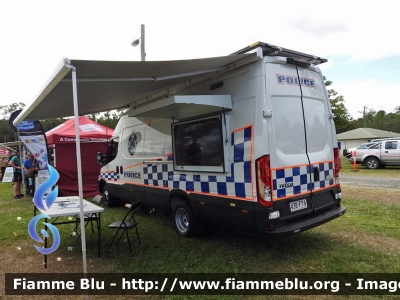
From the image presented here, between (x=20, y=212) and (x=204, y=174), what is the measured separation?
5.80 meters

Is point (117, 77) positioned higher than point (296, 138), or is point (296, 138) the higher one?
point (117, 77)

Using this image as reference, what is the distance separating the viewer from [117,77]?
12.2 ft

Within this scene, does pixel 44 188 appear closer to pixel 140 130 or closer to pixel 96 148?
pixel 140 130

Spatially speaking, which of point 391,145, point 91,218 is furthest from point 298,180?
point 391,145

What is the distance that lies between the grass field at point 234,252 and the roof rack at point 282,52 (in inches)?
105

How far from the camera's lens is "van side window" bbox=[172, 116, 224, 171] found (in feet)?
13.9


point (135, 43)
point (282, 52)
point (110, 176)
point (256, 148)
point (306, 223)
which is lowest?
point (306, 223)

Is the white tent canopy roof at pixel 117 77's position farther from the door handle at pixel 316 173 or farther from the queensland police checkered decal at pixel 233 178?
the door handle at pixel 316 173

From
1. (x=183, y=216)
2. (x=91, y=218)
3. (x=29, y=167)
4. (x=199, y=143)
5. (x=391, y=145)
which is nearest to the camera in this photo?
(x=199, y=143)

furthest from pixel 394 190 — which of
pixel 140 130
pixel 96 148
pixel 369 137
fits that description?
pixel 369 137

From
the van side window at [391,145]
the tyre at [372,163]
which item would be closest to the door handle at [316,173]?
the van side window at [391,145]

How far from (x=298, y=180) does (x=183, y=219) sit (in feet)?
6.82

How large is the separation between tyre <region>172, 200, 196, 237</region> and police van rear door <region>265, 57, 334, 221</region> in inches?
62.1

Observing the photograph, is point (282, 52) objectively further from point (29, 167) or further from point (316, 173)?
point (29, 167)
